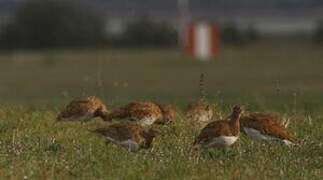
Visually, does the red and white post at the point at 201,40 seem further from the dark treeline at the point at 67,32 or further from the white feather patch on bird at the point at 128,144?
the white feather patch on bird at the point at 128,144

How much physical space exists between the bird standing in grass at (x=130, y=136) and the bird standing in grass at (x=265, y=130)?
0.98 m

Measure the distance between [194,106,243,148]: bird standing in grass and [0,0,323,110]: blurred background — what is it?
30652 mm

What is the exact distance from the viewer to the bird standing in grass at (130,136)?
11.0 meters

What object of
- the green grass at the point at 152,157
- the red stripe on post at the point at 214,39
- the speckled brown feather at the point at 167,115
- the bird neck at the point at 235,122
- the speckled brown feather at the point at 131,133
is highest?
the bird neck at the point at 235,122

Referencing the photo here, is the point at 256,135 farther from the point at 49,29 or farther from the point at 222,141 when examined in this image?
the point at 49,29

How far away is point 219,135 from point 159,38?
242 feet

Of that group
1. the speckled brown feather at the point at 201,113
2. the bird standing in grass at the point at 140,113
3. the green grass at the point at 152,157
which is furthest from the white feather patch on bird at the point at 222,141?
the speckled brown feather at the point at 201,113

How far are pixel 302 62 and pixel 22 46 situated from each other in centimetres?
3606

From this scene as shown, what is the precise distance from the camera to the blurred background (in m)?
49.4

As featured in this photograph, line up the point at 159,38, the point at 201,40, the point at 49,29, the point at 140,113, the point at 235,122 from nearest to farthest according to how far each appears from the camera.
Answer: the point at 235,122
the point at 140,113
the point at 201,40
the point at 159,38
the point at 49,29

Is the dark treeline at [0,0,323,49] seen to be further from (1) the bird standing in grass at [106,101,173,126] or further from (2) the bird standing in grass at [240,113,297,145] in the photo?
(2) the bird standing in grass at [240,113,297,145]

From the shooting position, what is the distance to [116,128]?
11.1 m

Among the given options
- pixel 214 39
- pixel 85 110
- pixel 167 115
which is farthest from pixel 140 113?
pixel 214 39

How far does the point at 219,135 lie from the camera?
35.4 ft
